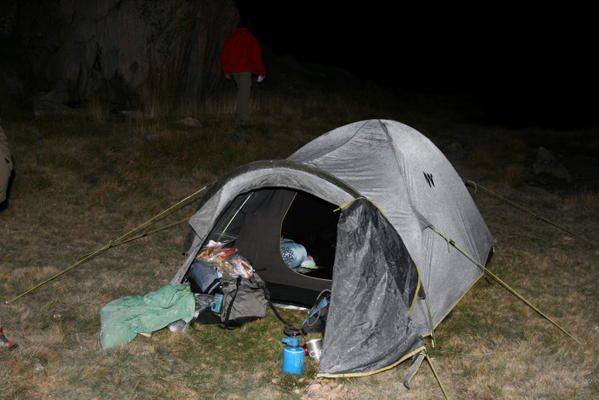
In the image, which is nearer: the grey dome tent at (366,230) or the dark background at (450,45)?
the grey dome tent at (366,230)

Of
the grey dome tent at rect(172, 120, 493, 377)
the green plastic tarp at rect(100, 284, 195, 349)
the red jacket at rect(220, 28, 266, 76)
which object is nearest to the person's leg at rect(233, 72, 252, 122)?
the red jacket at rect(220, 28, 266, 76)

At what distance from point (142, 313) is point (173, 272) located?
1.61 metres

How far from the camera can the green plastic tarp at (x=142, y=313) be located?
5.50m

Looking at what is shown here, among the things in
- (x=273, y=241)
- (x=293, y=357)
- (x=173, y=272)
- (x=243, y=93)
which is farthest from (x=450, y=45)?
(x=293, y=357)

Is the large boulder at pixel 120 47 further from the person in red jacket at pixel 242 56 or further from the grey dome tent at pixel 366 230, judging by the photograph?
the grey dome tent at pixel 366 230

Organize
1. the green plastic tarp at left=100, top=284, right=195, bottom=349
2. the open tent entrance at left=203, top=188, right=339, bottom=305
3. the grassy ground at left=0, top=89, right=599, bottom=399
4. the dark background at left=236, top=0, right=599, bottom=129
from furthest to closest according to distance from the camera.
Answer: the dark background at left=236, top=0, right=599, bottom=129
the open tent entrance at left=203, top=188, right=339, bottom=305
the green plastic tarp at left=100, top=284, right=195, bottom=349
the grassy ground at left=0, top=89, right=599, bottom=399

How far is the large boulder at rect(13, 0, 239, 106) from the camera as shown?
1372cm

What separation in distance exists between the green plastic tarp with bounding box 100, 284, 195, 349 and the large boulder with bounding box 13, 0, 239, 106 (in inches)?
343

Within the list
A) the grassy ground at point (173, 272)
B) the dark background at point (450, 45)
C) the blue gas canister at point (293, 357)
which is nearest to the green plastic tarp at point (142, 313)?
the grassy ground at point (173, 272)

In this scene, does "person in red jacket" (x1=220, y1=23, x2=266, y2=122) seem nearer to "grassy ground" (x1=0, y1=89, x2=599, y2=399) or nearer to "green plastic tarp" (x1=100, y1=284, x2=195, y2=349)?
"grassy ground" (x1=0, y1=89, x2=599, y2=399)

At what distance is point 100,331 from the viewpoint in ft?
18.6

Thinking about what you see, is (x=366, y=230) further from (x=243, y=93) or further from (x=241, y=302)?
(x=243, y=93)

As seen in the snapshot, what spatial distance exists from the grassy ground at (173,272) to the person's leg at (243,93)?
1.24 ft

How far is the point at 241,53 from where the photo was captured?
12977mm
